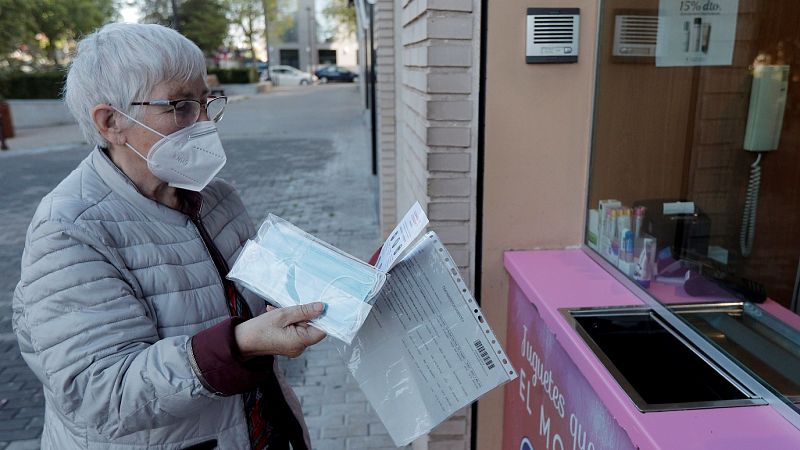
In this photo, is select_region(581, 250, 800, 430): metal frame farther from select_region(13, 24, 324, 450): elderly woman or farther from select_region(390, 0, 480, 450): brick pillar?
select_region(13, 24, 324, 450): elderly woman

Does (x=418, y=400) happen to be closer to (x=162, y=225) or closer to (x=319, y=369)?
(x=162, y=225)

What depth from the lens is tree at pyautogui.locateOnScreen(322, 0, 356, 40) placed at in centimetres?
4047

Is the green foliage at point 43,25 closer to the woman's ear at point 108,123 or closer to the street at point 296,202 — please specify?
the street at point 296,202

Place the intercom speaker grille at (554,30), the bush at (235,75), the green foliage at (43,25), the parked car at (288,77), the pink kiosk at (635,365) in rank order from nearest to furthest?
the pink kiosk at (635,365)
the intercom speaker grille at (554,30)
the green foliage at (43,25)
the bush at (235,75)
the parked car at (288,77)

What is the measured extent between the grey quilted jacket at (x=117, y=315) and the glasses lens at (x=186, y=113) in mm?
207

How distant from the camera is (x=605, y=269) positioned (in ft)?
7.20

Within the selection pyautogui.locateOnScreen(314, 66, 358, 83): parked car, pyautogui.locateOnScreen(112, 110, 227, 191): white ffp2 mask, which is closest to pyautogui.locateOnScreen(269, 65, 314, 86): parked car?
pyautogui.locateOnScreen(314, 66, 358, 83): parked car

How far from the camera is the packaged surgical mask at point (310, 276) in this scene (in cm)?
132

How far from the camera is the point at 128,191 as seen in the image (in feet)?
5.09

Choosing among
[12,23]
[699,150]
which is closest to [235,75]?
[12,23]

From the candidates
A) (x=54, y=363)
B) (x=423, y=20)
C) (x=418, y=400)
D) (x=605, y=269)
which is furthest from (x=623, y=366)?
(x=54, y=363)

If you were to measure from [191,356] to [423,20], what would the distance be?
1501 mm

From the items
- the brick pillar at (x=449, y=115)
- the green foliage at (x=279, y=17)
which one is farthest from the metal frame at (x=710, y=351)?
the green foliage at (x=279, y=17)

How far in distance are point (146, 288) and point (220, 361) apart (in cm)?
31
